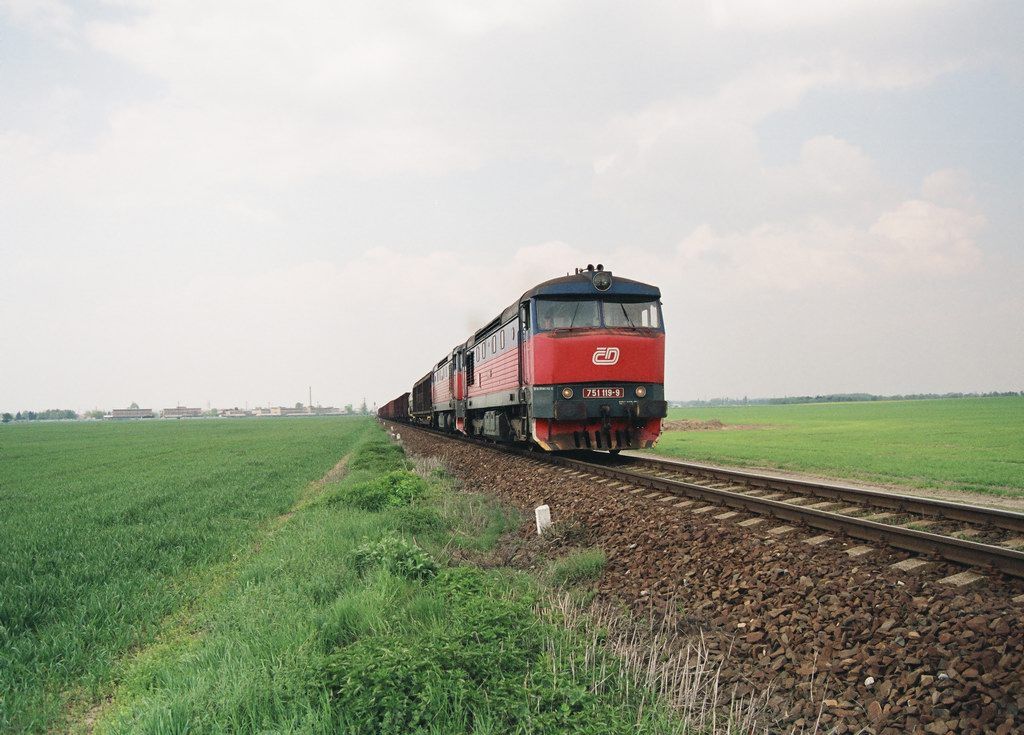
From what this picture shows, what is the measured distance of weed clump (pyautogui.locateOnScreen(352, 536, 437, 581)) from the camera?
5996 mm

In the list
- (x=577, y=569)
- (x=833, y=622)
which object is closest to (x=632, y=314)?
(x=577, y=569)

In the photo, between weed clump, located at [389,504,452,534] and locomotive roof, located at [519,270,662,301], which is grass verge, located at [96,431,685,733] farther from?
locomotive roof, located at [519,270,662,301]

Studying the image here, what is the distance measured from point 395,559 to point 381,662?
8.77 feet

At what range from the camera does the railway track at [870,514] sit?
17.5ft

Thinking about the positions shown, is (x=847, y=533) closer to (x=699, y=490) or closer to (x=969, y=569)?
(x=969, y=569)

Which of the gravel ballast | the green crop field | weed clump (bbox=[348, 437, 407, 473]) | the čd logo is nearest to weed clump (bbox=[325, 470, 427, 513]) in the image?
the green crop field

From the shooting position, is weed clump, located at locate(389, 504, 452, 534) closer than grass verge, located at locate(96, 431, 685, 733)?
No

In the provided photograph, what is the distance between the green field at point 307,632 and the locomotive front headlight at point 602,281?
17.6ft

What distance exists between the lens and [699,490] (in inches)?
354

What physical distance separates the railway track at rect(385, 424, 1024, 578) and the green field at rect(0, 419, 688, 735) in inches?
90.6

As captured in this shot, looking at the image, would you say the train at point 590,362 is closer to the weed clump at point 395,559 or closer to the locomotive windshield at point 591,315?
the locomotive windshield at point 591,315

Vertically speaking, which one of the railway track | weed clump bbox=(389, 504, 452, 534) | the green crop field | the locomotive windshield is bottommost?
the green crop field

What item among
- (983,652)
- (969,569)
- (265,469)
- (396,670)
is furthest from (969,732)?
(265,469)

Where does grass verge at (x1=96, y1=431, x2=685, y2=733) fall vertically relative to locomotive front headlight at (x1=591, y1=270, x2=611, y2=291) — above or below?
below
